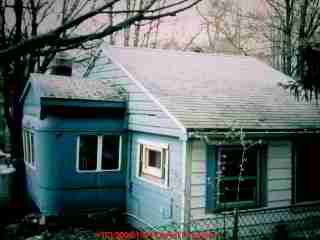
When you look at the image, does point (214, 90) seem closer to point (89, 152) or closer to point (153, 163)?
point (153, 163)

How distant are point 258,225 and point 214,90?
153 inches

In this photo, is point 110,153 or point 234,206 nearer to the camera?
point 234,206

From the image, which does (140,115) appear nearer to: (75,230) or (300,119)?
(75,230)

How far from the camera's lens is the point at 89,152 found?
1074 cm

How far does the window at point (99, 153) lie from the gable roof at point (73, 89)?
1187 millimetres

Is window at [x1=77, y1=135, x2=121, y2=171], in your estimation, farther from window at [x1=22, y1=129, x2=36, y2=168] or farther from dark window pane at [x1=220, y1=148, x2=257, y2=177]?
dark window pane at [x1=220, y1=148, x2=257, y2=177]

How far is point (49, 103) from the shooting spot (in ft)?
32.4

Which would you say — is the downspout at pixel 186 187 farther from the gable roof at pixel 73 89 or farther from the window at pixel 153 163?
the gable roof at pixel 73 89

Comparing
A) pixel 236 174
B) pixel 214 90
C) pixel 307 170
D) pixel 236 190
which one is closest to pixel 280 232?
pixel 236 190

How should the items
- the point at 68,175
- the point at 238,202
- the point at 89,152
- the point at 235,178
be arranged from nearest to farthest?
the point at 235,178 < the point at 238,202 < the point at 68,175 < the point at 89,152

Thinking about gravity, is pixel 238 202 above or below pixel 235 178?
below

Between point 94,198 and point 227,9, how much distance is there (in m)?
20.8

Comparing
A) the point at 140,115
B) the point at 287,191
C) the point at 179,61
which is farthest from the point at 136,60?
the point at 287,191
